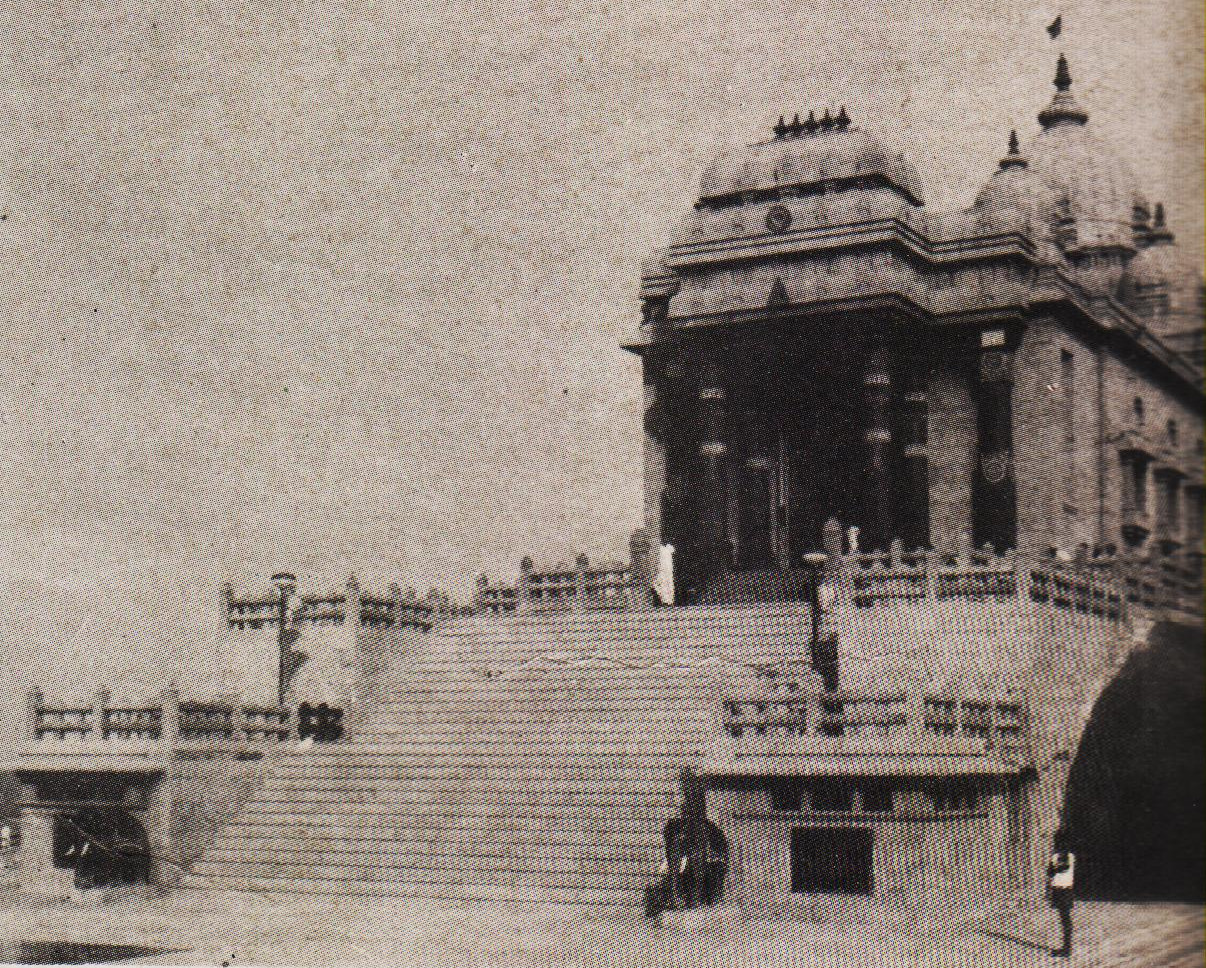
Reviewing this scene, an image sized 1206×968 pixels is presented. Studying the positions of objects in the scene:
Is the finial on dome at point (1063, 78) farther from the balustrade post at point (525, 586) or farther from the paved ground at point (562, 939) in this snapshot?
the paved ground at point (562, 939)

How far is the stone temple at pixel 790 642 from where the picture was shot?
21266 millimetres

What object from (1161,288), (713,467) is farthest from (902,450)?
(1161,288)

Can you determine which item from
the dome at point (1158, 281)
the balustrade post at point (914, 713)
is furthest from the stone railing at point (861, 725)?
the dome at point (1158, 281)

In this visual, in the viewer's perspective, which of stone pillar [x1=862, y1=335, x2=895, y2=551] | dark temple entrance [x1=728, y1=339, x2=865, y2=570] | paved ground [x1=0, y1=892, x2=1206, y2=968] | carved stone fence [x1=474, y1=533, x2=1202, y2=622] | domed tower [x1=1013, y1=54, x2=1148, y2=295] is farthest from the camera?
domed tower [x1=1013, y1=54, x2=1148, y2=295]

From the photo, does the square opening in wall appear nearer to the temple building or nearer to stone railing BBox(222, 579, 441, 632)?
the temple building

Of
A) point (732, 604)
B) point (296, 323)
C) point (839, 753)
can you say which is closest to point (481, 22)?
point (296, 323)

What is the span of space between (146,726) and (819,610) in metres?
11.8

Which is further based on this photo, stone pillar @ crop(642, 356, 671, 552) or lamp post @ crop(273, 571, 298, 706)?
stone pillar @ crop(642, 356, 671, 552)

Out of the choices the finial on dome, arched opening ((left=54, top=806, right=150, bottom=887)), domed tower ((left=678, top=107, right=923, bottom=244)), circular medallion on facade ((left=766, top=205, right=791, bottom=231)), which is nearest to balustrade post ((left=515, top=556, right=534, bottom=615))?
domed tower ((left=678, top=107, right=923, bottom=244))

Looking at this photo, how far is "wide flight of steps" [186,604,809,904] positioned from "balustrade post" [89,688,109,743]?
9.39ft

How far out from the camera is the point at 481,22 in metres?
22.0

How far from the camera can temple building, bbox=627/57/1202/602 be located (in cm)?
3291

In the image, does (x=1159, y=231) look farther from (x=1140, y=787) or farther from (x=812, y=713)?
(x=812, y=713)

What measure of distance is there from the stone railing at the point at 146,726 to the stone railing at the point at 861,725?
10021 millimetres
